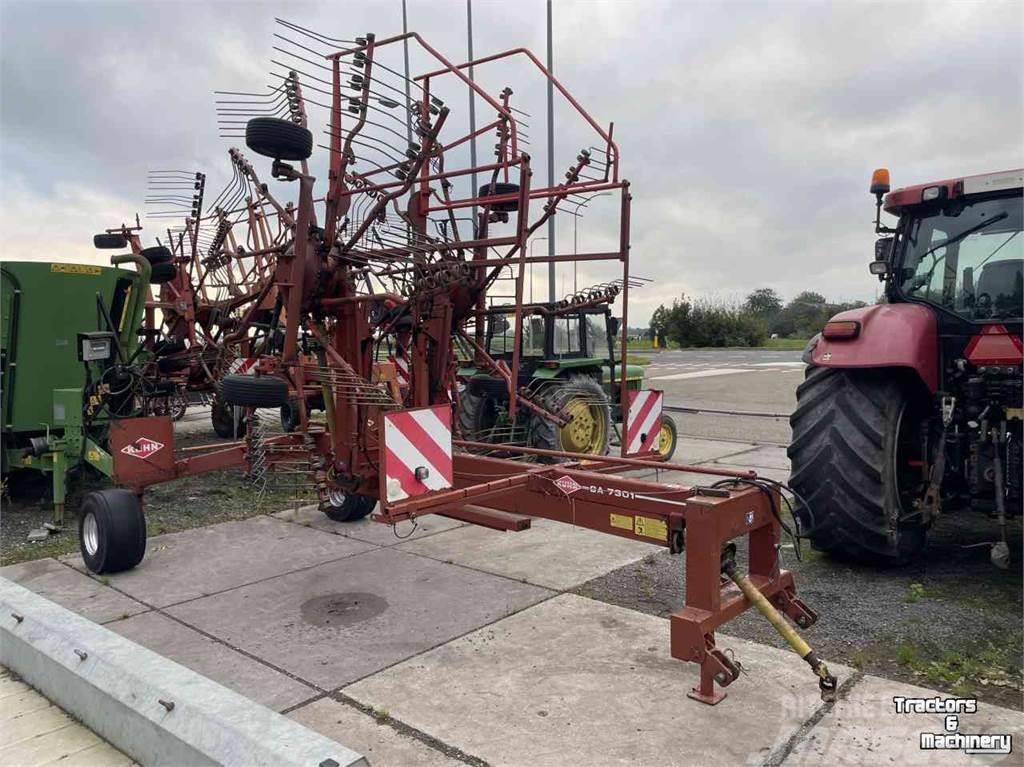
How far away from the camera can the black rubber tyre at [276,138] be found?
382 centimetres

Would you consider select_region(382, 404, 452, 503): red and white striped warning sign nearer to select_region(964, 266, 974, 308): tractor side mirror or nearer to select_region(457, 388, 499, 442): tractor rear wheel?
select_region(964, 266, 974, 308): tractor side mirror

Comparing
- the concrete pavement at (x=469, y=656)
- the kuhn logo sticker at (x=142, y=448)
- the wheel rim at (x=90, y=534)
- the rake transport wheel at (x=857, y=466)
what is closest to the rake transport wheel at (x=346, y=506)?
the concrete pavement at (x=469, y=656)

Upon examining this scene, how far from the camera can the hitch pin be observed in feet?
9.51

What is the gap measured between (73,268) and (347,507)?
340cm

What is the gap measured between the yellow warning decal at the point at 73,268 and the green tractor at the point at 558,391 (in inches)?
141

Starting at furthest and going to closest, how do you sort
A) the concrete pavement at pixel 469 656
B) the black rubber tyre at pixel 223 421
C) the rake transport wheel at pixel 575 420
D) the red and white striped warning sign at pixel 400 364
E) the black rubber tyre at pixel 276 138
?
the black rubber tyre at pixel 223 421, the rake transport wheel at pixel 575 420, the red and white striped warning sign at pixel 400 364, the black rubber tyre at pixel 276 138, the concrete pavement at pixel 469 656

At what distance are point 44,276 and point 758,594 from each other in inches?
256

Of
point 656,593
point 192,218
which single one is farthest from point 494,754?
point 192,218

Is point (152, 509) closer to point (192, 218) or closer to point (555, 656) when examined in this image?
point (192, 218)

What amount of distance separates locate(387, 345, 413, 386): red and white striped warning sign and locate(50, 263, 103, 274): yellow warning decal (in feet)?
10.8

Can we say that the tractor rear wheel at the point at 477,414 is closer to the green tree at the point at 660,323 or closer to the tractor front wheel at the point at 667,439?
the tractor front wheel at the point at 667,439

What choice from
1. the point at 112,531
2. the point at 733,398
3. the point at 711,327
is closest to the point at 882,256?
the point at 112,531

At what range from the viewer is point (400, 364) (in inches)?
210

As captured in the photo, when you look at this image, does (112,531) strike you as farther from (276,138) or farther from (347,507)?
(276,138)
